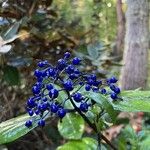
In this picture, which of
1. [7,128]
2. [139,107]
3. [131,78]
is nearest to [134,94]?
[139,107]

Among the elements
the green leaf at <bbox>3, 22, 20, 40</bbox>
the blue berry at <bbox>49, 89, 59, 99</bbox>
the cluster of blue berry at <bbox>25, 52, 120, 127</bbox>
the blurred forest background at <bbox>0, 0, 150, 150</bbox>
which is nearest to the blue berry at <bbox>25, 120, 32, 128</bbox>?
the cluster of blue berry at <bbox>25, 52, 120, 127</bbox>

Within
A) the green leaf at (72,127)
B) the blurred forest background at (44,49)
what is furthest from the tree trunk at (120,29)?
the green leaf at (72,127)

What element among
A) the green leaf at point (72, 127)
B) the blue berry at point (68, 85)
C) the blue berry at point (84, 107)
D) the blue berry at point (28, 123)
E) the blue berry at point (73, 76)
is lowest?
the green leaf at point (72, 127)

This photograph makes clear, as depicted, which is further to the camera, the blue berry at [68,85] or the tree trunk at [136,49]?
the tree trunk at [136,49]

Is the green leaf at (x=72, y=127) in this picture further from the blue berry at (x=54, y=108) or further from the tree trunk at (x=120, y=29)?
the tree trunk at (x=120, y=29)

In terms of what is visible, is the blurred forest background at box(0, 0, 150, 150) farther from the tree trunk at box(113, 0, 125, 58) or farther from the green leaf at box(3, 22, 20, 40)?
the tree trunk at box(113, 0, 125, 58)

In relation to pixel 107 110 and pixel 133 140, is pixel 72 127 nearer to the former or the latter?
pixel 133 140

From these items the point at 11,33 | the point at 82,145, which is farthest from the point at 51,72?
the point at 11,33

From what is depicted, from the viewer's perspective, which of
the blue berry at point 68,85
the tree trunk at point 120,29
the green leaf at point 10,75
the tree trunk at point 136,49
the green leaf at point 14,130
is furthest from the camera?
the tree trunk at point 120,29
